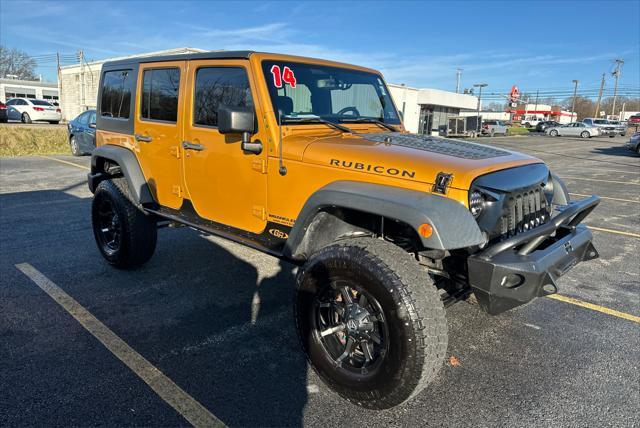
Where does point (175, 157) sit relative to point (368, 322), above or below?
above

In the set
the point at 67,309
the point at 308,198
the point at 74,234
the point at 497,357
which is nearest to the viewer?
the point at 308,198

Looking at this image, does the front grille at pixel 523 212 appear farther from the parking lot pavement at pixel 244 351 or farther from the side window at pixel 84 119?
the side window at pixel 84 119

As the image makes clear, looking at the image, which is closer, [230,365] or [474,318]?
[230,365]

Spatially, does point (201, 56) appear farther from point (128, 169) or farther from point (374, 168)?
point (374, 168)

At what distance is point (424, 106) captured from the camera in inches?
1708

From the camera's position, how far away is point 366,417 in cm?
262

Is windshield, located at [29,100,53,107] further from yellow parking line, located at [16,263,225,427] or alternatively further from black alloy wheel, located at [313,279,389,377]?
black alloy wheel, located at [313,279,389,377]

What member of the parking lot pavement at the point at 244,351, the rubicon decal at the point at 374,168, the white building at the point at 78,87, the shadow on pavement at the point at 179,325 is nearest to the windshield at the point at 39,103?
the white building at the point at 78,87

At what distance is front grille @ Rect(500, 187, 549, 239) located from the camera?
2795 mm

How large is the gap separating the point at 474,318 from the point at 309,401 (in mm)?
1817

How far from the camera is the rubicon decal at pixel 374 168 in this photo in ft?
8.81

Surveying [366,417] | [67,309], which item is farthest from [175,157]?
[366,417]

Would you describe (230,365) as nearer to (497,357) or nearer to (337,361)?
(337,361)

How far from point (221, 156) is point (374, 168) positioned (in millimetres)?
1336
